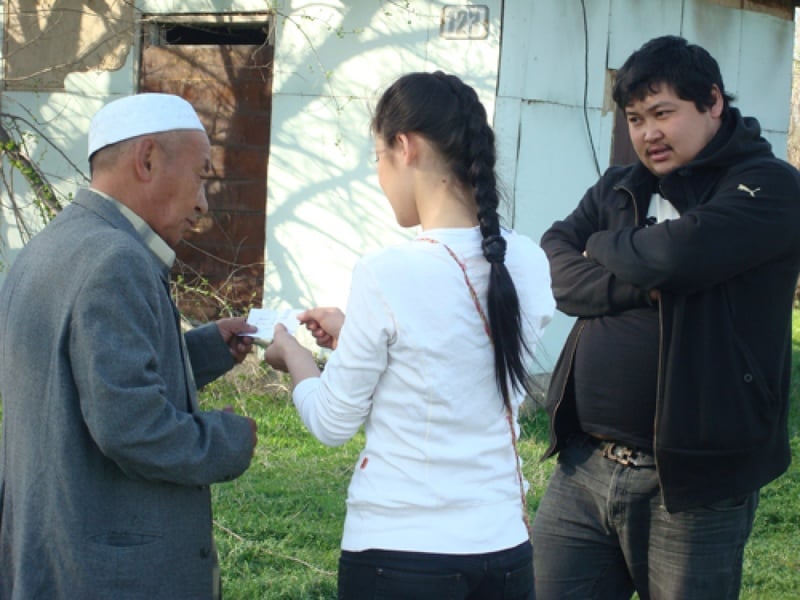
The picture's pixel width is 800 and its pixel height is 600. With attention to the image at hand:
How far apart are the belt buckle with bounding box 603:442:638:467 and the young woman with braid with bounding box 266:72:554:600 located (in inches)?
26.8

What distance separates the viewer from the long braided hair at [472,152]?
2.19 m

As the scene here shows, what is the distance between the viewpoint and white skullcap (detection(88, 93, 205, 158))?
2.31 m

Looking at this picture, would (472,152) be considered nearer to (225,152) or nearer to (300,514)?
(300,514)

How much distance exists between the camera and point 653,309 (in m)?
2.90

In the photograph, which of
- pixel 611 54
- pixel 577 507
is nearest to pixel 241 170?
pixel 611 54

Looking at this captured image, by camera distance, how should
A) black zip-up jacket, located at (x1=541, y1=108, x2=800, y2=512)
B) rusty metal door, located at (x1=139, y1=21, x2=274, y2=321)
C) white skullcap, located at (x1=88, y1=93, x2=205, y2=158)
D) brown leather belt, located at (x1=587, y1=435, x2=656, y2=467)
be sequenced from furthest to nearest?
rusty metal door, located at (x1=139, y1=21, x2=274, y2=321)
brown leather belt, located at (x1=587, y1=435, x2=656, y2=467)
black zip-up jacket, located at (x1=541, y1=108, x2=800, y2=512)
white skullcap, located at (x1=88, y1=93, x2=205, y2=158)

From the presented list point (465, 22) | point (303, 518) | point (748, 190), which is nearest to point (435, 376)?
point (748, 190)

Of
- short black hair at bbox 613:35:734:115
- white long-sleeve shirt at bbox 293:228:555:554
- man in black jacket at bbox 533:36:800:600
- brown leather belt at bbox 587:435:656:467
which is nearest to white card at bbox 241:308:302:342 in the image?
white long-sleeve shirt at bbox 293:228:555:554

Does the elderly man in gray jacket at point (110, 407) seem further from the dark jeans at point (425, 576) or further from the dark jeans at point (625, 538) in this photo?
the dark jeans at point (625, 538)

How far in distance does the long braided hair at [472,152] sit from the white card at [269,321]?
0.68 meters

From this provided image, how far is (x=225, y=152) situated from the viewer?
7.92 metres

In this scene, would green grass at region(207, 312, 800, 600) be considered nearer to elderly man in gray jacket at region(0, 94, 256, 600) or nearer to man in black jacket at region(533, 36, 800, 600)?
man in black jacket at region(533, 36, 800, 600)

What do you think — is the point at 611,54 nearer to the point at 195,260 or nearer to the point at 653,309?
the point at 195,260

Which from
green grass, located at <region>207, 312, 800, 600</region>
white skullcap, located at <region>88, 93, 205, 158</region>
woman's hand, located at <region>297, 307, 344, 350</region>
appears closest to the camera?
white skullcap, located at <region>88, 93, 205, 158</region>
